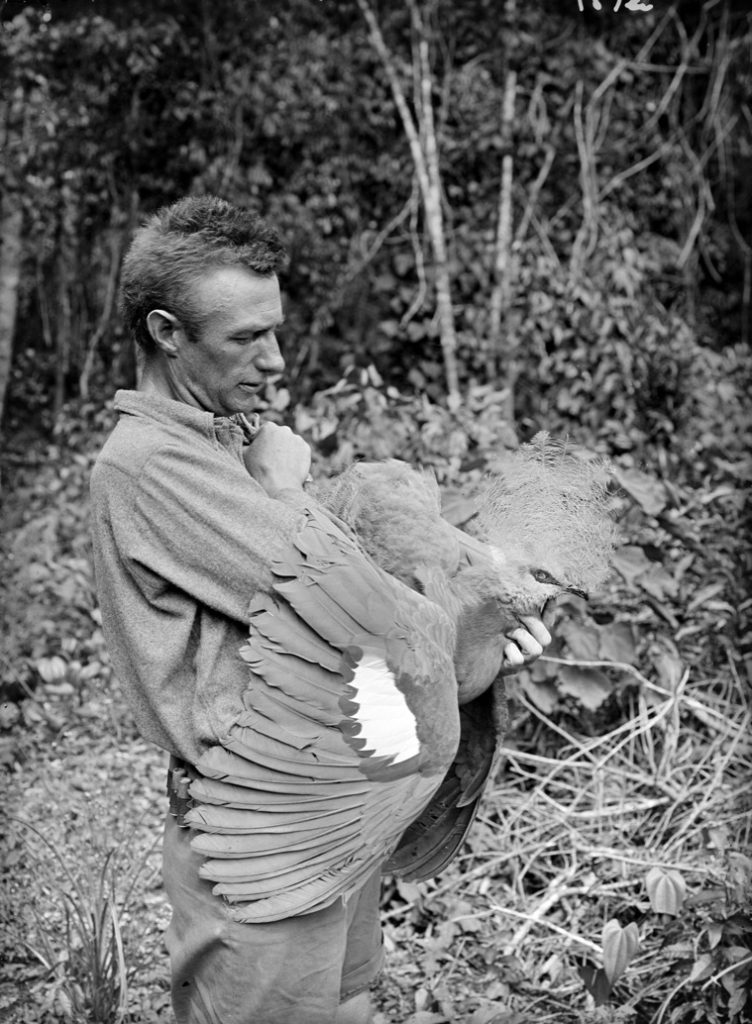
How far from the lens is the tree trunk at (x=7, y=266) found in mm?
6277

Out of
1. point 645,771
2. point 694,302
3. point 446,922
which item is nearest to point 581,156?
point 694,302

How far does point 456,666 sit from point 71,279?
6851mm

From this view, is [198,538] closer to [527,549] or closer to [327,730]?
[327,730]

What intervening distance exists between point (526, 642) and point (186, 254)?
80 centimetres

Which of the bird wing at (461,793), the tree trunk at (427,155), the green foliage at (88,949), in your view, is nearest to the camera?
the bird wing at (461,793)

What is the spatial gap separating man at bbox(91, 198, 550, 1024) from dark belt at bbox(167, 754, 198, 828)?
0.13 ft

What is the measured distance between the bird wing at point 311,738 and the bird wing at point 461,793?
1.23ft

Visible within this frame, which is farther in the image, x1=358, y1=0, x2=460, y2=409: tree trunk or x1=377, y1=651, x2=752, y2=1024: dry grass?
x1=358, y1=0, x2=460, y2=409: tree trunk

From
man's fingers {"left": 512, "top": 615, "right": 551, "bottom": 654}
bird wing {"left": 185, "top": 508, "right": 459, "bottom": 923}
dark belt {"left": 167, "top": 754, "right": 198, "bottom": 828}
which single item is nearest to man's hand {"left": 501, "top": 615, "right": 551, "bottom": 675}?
man's fingers {"left": 512, "top": 615, "right": 551, "bottom": 654}

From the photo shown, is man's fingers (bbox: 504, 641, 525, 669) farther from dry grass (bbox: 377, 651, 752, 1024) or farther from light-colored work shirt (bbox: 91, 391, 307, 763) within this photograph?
dry grass (bbox: 377, 651, 752, 1024)

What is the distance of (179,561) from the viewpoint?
4.93 ft

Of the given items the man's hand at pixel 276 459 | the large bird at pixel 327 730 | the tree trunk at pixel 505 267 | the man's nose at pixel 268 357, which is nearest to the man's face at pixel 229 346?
the man's nose at pixel 268 357

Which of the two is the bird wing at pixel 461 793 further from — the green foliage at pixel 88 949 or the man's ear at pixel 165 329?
the green foliage at pixel 88 949

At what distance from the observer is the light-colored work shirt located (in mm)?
1490
